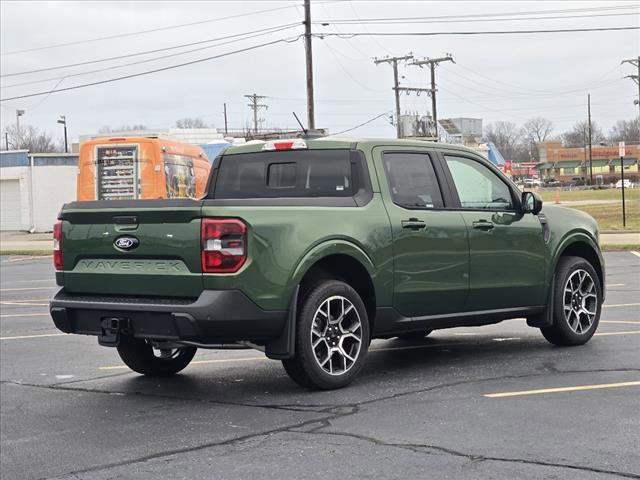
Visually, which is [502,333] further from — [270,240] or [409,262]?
[270,240]

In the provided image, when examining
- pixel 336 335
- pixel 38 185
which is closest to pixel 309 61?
pixel 38 185

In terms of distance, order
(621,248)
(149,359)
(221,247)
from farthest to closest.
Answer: (621,248), (149,359), (221,247)

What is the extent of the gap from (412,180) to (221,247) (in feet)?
6.74

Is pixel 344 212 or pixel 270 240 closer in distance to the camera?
pixel 270 240

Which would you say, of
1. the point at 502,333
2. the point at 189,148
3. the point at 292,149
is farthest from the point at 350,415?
A: the point at 189,148

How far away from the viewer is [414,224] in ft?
24.9

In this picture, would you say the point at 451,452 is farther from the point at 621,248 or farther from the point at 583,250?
the point at 621,248

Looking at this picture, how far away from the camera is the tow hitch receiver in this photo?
6.79 meters

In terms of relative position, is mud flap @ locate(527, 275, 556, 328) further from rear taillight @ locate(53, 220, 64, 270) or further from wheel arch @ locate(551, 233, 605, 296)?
rear taillight @ locate(53, 220, 64, 270)

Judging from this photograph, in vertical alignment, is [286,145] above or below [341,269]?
above

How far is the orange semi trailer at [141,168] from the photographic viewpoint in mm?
24547

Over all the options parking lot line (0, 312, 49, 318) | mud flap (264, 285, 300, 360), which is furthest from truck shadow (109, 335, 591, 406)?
parking lot line (0, 312, 49, 318)

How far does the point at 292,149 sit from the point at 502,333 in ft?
11.5

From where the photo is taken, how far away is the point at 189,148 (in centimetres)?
2575
